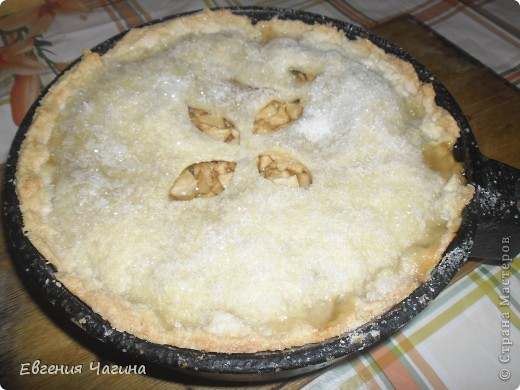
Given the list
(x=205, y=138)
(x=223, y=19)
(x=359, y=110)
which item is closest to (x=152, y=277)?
(x=205, y=138)

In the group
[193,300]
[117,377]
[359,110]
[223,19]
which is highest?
[223,19]

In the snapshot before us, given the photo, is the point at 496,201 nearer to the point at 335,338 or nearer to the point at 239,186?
the point at 335,338

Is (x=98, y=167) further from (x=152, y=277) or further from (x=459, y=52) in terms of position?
(x=459, y=52)

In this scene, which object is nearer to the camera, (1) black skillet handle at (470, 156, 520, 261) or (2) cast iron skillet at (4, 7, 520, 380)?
(2) cast iron skillet at (4, 7, 520, 380)

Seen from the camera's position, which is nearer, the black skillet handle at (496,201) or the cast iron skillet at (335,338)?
the cast iron skillet at (335,338)
